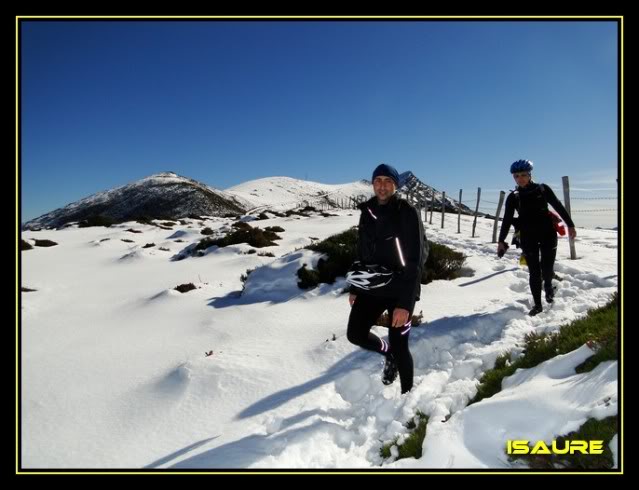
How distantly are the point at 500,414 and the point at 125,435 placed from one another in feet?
10.2

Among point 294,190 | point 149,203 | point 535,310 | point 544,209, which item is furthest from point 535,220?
point 294,190

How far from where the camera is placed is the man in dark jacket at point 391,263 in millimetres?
2998

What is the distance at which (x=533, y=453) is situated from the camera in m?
2.11

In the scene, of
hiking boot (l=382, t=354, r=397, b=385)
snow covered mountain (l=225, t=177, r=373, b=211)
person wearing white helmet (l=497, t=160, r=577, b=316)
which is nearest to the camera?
hiking boot (l=382, t=354, r=397, b=385)

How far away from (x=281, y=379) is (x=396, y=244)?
6.85 feet

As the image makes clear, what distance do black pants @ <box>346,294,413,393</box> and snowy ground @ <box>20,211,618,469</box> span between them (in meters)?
0.28

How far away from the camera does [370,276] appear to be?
315 centimetres

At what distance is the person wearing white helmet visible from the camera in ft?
16.6

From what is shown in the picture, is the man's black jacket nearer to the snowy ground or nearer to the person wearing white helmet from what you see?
the snowy ground

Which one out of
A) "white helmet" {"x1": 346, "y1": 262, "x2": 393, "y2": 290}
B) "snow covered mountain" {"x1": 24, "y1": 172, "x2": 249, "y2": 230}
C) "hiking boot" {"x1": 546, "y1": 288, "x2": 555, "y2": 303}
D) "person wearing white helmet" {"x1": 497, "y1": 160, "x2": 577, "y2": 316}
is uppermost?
"snow covered mountain" {"x1": 24, "y1": 172, "x2": 249, "y2": 230}

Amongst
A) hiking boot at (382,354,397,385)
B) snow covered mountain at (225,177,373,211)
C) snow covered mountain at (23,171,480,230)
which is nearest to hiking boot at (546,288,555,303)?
hiking boot at (382,354,397,385)

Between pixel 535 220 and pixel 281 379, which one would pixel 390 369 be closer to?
pixel 281 379

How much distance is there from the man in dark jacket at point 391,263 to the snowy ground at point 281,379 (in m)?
0.55
